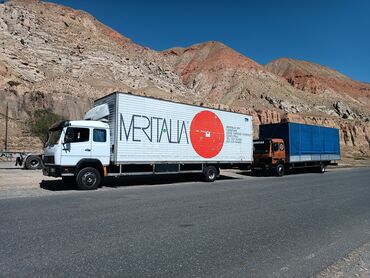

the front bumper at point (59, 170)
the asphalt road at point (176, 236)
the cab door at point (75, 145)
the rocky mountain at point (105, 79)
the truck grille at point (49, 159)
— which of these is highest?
the rocky mountain at point (105, 79)

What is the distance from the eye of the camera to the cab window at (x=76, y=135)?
43.6 ft

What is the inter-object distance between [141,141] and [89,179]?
2.97 meters

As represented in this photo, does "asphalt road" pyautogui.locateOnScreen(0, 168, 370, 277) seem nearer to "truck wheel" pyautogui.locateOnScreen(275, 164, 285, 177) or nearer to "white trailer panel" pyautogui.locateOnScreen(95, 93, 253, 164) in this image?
"white trailer panel" pyautogui.locateOnScreen(95, 93, 253, 164)

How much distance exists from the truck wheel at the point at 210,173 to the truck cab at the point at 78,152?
5.89m

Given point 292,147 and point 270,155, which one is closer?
point 270,155

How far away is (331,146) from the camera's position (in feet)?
96.3

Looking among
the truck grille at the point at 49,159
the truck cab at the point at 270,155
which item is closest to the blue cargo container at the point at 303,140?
the truck cab at the point at 270,155

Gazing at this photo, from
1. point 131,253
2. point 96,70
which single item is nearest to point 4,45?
point 96,70

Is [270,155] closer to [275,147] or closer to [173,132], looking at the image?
[275,147]

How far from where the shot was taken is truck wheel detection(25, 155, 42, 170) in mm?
23047

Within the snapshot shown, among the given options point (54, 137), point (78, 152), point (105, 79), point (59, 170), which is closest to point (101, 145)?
point (78, 152)

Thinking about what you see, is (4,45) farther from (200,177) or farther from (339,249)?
(339,249)

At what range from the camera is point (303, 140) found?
25500 millimetres

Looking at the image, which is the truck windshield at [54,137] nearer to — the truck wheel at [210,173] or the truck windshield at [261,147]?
the truck wheel at [210,173]
